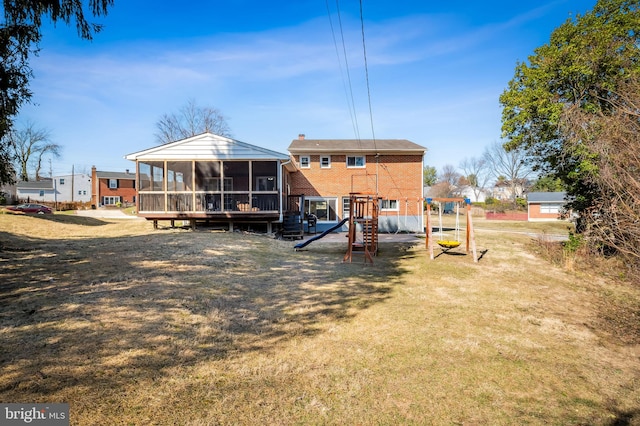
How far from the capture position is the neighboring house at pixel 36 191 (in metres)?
59.5

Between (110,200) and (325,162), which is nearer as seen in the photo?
(325,162)

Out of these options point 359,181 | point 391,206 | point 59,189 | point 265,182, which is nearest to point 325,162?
point 359,181

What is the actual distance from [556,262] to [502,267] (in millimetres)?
2849

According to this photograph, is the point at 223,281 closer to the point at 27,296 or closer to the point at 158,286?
the point at 158,286

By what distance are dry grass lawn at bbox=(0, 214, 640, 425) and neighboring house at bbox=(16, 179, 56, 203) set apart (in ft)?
217

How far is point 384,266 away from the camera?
12133mm

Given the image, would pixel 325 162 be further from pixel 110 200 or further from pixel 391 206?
pixel 110 200

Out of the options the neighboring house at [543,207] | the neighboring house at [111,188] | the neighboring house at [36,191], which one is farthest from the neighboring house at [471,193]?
the neighboring house at [36,191]

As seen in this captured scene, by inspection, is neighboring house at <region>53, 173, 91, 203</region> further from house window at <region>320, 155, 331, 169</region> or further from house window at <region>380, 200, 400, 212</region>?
house window at <region>380, 200, 400, 212</region>

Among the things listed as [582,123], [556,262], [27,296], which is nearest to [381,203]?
[556,262]

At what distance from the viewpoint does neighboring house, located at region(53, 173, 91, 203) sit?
63.9 meters

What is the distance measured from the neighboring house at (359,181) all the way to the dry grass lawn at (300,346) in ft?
48.7

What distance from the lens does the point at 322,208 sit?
2498 centimetres

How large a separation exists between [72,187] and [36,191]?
5868 mm
